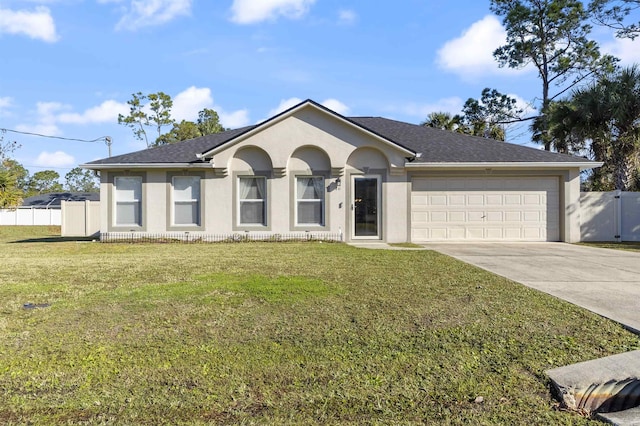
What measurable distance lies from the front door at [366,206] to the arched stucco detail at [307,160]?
1.29 m

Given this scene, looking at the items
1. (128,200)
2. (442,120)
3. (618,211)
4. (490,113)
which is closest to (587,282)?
(618,211)

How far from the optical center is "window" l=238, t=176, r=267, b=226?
13.6m

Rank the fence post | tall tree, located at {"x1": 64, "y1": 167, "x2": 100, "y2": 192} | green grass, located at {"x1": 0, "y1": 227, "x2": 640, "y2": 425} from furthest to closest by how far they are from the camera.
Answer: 1. tall tree, located at {"x1": 64, "y1": 167, "x2": 100, "y2": 192}
2. the fence post
3. green grass, located at {"x1": 0, "y1": 227, "x2": 640, "y2": 425}

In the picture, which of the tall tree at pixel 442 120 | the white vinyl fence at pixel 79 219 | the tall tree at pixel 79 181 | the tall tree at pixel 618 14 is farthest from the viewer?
the tall tree at pixel 79 181

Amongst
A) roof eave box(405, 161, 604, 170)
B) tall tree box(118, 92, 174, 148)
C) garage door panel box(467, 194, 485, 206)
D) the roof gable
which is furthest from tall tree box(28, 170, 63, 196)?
garage door panel box(467, 194, 485, 206)

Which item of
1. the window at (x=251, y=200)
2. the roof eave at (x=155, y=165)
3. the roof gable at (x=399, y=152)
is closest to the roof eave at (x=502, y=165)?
the roof gable at (x=399, y=152)

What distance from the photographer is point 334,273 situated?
6977 millimetres

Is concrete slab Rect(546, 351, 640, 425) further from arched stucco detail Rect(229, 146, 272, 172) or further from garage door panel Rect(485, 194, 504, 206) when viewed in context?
arched stucco detail Rect(229, 146, 272, 172)

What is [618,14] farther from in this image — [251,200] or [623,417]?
[623,417]

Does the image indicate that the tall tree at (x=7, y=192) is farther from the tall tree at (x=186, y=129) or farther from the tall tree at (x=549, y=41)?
the tall tree at (x=549, y=41)

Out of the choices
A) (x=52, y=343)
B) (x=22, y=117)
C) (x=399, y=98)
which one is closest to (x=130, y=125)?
(x=22, y=117)

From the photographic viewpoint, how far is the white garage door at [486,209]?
13703 millimetres

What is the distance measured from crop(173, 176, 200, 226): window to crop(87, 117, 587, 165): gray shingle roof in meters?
0.73

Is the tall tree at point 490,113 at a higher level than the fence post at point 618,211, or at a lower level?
higher
